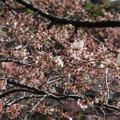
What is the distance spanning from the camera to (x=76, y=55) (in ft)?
19.6

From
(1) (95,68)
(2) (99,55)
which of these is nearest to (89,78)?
(1) (95,68)

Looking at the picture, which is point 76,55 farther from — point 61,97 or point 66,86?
point 61,97

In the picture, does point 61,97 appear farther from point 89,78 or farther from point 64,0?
point 64,0

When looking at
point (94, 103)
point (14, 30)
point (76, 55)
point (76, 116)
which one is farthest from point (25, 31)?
point (76, 116)

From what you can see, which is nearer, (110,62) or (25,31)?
(110,62)

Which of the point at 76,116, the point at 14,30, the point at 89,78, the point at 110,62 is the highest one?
the point at 14,30

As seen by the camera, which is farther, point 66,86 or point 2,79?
point 66,86

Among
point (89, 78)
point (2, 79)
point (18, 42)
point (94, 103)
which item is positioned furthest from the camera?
point (18, 42)

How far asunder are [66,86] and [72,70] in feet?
1.07

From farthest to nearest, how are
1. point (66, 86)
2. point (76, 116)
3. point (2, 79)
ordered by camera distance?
1. point (76, 116)
2. point (66, 86)
3. point (2, 79)

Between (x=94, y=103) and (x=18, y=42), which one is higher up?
(x=18, y=42)

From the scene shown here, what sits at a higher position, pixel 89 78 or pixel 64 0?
pixel 64 0

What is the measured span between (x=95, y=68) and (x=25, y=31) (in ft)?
6.39

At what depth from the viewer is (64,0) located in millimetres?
13945
